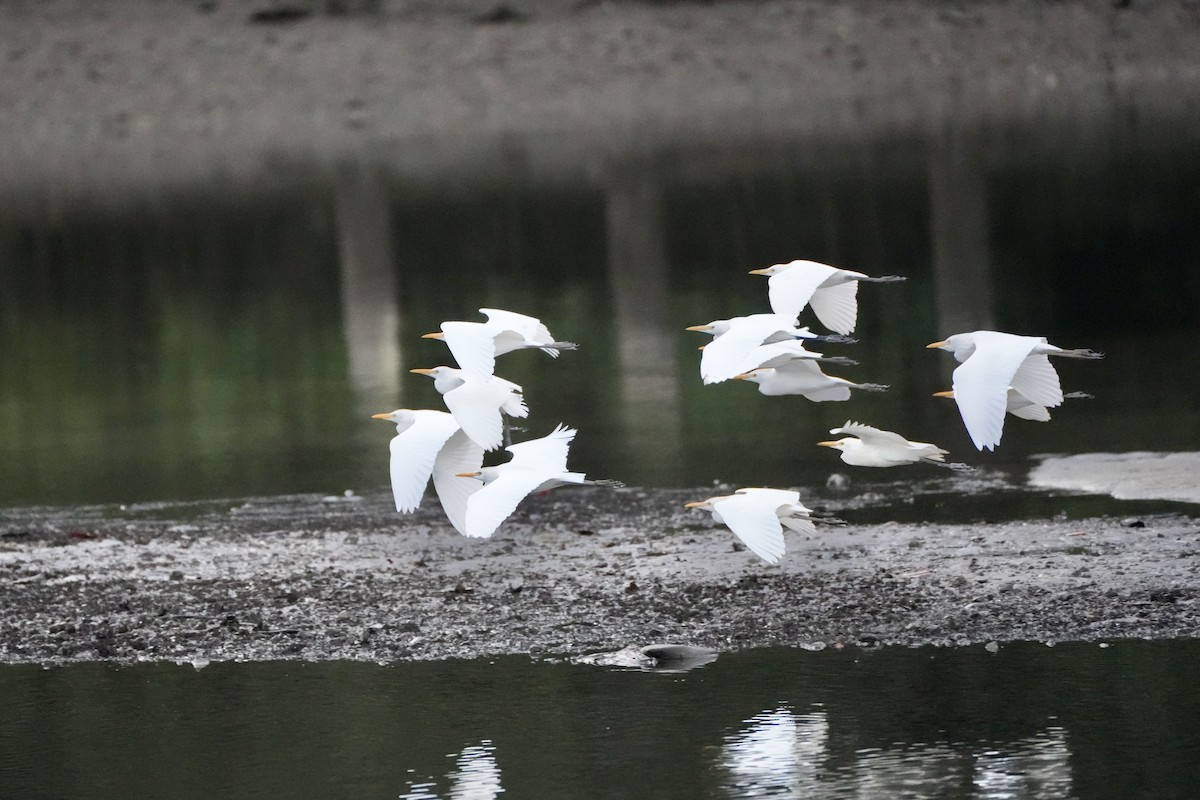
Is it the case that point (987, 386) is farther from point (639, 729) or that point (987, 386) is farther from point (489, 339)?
point (489, 339)

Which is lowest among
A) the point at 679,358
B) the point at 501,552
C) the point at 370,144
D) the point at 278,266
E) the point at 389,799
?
the point at 389,799

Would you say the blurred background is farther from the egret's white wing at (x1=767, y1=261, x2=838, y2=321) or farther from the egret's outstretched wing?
the egret's white wing at (x1=767, y1=261, x2=838, y2=321)

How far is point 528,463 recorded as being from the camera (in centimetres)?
1009

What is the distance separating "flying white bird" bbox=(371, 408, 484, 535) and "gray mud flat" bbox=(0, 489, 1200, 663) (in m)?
0.44

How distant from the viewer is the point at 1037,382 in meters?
10.2

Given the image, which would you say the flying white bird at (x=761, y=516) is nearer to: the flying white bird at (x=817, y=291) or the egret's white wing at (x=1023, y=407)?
the flying white bird at (x=817, y=291)

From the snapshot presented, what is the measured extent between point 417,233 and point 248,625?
23054mm

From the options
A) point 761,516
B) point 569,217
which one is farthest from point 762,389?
point 569,217

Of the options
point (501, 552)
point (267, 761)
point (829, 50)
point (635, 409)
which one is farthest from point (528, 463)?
point (829, 50)

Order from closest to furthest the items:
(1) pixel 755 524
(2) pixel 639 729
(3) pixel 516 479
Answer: (2) pixel 639 729 < (1) pixel 755 524 < (3) pixel 516 479

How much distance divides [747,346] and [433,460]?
176 cm

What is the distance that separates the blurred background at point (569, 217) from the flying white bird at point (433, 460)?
2.36m

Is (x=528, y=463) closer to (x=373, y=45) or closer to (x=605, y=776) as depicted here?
(x=605, y=776)

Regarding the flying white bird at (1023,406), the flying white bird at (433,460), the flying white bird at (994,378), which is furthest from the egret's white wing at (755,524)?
the flying white bird at (433,460)
